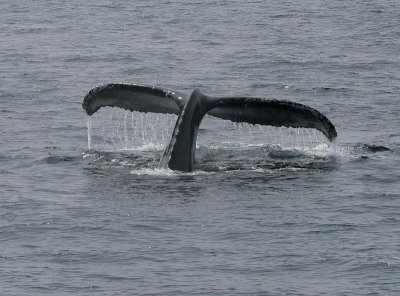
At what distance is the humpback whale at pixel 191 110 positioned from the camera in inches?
1069

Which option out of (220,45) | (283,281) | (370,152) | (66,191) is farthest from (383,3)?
(283,281)

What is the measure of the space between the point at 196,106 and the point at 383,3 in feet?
101

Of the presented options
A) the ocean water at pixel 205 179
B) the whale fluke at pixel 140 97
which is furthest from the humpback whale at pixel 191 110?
the ocean water at pixel 205 179

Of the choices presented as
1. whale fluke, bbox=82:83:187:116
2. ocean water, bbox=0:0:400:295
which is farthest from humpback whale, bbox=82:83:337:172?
ocean water, bbox=0:0:400:295

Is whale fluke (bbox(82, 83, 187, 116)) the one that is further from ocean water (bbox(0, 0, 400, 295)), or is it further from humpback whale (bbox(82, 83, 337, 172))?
ocean water (bbox(0, 0, 400, 295))

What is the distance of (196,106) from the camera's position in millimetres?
27578

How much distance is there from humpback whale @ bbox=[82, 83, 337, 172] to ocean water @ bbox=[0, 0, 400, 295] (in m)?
0.45

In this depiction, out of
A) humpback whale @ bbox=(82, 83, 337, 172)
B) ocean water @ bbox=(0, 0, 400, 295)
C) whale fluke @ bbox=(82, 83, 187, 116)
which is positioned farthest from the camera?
whale fluke @ bbox=(82, 83, 187, 116)

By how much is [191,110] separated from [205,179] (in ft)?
4.16

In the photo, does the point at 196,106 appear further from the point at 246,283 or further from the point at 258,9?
the point at 258,9

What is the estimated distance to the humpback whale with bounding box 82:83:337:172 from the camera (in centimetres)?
2714

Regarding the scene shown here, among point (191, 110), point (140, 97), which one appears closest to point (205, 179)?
point (191, 110)

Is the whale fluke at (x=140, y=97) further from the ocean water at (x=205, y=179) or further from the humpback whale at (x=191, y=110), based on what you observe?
the ocean water at (x=205, y=179)

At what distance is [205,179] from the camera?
90.2 ft
